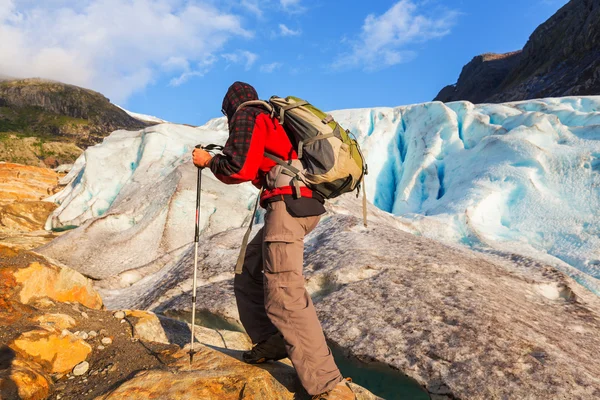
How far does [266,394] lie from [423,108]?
23.0 m

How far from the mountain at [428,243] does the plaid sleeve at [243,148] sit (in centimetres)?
262

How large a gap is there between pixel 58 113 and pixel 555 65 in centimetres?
16509

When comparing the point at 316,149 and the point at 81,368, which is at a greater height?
the point at 316,149

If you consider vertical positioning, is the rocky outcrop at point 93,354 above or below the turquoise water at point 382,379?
above

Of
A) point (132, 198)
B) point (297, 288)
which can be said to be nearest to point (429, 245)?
point (297, 288)

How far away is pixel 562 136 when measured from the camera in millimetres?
15773

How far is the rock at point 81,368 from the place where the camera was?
3467 mm

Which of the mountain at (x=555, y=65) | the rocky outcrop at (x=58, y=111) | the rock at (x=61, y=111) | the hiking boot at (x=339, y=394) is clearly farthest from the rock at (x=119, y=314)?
the rock at (x=61, y=111)

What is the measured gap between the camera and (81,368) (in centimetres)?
349

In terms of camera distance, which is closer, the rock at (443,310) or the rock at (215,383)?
the rock at (215,383)

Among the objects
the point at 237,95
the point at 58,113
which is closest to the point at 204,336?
the point at 237,95

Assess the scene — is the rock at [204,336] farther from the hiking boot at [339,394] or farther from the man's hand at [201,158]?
the man's hand at [201,158]

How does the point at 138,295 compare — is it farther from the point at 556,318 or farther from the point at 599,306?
the point at 599,306

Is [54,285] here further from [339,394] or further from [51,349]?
[339,394]
